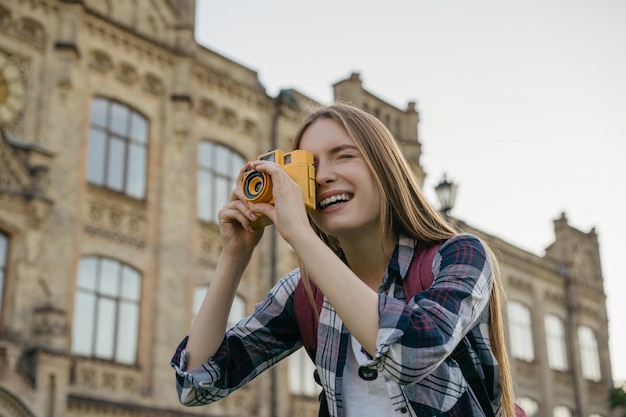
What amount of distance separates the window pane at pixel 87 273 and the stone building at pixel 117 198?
0.14 ft

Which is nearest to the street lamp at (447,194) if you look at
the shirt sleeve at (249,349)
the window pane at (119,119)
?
the window pane at (119,119)

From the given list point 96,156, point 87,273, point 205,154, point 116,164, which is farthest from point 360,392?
point 205,154

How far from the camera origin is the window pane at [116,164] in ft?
63.9

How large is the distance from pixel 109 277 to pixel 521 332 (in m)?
17.3

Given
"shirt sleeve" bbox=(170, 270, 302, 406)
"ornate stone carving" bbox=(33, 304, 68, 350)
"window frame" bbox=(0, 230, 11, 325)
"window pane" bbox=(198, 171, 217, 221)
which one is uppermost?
"window pane" bbox=(198, 171, 217, 221)

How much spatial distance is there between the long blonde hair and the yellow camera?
20 cm

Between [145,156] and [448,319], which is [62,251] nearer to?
[145,156]

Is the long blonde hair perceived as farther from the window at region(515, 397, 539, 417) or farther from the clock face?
the window at region(515, 397, 539, 417)

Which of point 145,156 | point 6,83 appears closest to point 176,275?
point 145,156

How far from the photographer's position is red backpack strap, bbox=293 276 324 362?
2.99 m

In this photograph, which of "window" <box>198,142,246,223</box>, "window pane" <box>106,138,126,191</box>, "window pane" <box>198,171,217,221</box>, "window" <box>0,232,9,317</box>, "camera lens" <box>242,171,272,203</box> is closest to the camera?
"camera lens" <box>242,171,272,203</box>

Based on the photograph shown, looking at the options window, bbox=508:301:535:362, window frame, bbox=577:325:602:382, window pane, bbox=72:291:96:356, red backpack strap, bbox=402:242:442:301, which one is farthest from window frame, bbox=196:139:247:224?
red backpack strap, bbox=402:242:442:301

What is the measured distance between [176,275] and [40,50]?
573 centimetres

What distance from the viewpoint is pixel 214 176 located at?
2186cm
